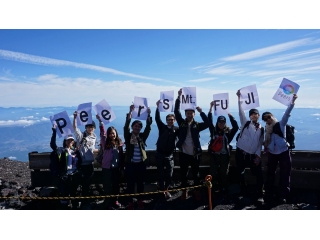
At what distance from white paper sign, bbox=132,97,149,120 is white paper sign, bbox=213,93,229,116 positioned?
216cm

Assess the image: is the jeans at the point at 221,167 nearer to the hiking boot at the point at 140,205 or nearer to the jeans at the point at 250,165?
the jeans at the point at 250,165

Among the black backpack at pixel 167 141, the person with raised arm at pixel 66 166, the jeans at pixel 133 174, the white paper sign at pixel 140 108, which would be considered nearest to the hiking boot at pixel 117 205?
the jeans at pixel 133 174

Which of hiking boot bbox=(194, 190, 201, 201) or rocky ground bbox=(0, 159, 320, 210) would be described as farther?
hiking boot bbox=(194, 190, 201, 201)

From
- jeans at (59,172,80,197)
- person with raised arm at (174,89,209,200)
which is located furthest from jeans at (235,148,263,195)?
jeans at (59,172,80,197)

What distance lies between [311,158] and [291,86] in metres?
2.56

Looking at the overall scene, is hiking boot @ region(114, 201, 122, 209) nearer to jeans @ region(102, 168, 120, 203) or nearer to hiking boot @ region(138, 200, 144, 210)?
jeans @ region(102, 168, 120, 203)

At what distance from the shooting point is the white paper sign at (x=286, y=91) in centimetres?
721

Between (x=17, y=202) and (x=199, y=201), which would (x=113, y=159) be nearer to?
(x=199, y=201)

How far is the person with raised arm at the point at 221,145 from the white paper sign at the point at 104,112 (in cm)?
299

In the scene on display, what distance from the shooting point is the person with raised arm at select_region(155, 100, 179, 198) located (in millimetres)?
7328
